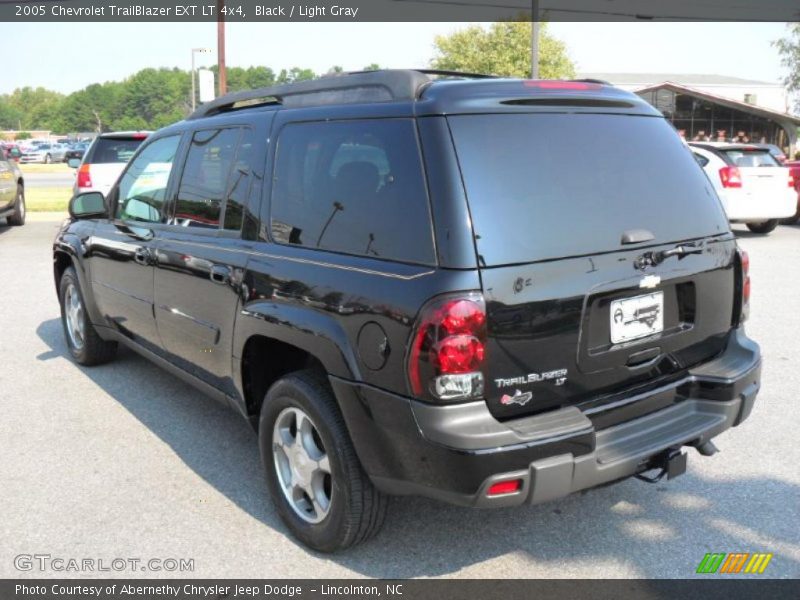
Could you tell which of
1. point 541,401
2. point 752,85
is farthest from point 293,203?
point 752,85

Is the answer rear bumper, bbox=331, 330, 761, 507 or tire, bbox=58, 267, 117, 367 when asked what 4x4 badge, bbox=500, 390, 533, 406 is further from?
tire, bbox=58, 267, 117, 367

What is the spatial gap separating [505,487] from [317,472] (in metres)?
0.92

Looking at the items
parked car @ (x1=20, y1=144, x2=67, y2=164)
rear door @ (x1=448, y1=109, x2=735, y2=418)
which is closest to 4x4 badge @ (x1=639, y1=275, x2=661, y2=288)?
rear door @ (x1=448, y1=109, x2=735, y2=418)

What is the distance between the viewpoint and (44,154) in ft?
184

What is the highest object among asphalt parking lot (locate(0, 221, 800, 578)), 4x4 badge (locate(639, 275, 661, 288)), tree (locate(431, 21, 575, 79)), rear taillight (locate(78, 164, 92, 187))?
tree (locate(431, 21, 575, 79))

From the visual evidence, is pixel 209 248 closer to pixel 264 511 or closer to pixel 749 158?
pixel 264 511

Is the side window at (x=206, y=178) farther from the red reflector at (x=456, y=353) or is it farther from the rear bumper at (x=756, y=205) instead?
the rear bumper at (x=756, y=205)

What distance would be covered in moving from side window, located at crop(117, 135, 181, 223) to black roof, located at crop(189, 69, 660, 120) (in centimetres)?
117

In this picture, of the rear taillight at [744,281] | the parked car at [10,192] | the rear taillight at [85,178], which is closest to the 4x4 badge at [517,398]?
the rear taillight at [744,281]

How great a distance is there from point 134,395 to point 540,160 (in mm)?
3577

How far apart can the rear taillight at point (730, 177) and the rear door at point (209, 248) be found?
441 inches

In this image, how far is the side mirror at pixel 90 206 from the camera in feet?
16.9

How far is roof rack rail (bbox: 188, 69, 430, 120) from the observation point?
9.62ft

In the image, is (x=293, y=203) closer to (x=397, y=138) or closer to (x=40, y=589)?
(x=397, y=138)
